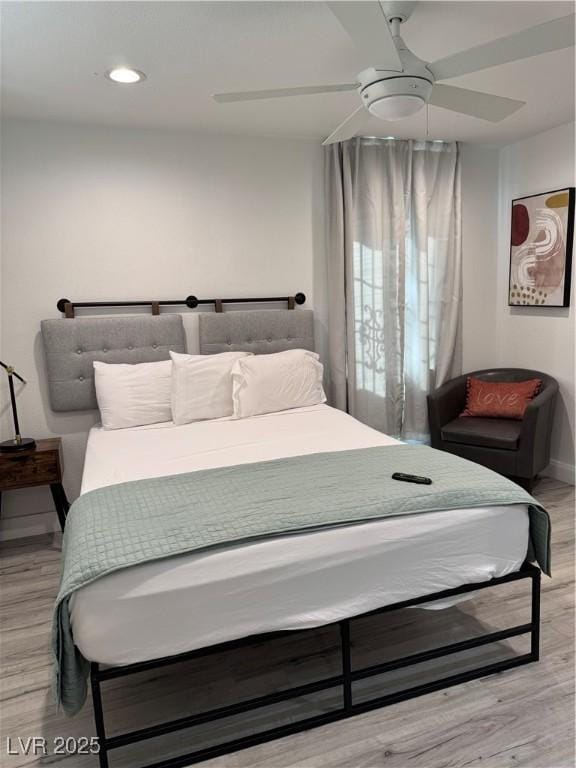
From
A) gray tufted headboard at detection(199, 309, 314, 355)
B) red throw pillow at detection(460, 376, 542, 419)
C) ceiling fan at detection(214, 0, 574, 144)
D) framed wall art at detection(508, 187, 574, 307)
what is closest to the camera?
ceiling fan at detection(214, 0, 574, 144)

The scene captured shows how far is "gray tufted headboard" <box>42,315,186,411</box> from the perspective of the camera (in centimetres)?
343

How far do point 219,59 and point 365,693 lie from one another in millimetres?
2719

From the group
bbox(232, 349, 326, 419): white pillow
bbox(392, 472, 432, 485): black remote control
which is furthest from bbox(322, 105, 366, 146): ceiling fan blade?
bbox(392, 472, 432, 485): black remote control

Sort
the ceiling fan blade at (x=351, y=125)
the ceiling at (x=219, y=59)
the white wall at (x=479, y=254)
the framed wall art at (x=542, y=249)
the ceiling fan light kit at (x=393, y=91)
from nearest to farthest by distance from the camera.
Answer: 1. the ceiling fan light kit at (x=393, y=91)
2. the ceiling at (x=219, y=59)
3. the ceiling fan blade at (x=351, y=125)
4. the framed wall art at (x=542, y=249)
5. the white wall at (x=479, y=254)

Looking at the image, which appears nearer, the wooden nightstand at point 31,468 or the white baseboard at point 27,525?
the wooden nightstand at point 31,468

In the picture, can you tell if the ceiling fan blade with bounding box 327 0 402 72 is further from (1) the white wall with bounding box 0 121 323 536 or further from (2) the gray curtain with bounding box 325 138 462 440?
(2) the gray curtain with bounding box 325 138 462 440

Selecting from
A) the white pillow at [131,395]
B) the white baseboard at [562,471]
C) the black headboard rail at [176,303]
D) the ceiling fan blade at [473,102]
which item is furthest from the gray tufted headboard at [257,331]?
the white baseboard at [562,471]

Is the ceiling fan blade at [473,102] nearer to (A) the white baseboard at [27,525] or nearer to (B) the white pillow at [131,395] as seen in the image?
(B) the white pillow at [131,395]

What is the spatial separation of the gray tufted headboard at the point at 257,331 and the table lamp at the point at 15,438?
1173mm

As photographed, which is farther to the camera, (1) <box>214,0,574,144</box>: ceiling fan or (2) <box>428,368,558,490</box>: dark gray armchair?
(2) <box>428,368,558,490</box>: dark gray armchair

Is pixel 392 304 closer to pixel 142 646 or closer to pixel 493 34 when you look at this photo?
pixel 493 34

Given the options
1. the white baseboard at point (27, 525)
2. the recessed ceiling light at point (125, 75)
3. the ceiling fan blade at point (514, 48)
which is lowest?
the white baseboard at point (27, 525)

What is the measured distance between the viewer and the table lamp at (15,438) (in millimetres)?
3213

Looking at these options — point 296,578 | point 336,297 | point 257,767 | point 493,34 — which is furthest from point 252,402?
point 493,34
